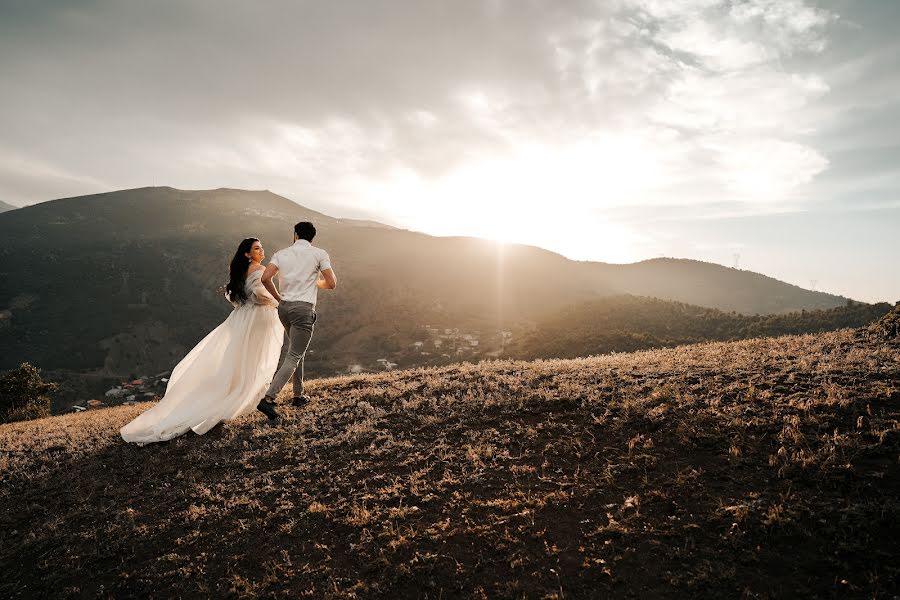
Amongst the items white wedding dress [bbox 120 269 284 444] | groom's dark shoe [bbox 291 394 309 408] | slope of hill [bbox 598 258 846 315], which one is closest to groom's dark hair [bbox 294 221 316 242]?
white wedding dress [bbox 120 269 284 444]

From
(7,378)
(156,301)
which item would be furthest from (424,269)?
(7,378)

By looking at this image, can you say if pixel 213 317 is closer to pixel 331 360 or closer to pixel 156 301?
pixel 156 301

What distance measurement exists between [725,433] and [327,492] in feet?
17.2

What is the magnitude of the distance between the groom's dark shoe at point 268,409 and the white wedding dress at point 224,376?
0.45m

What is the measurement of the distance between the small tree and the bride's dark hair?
17.6 metres

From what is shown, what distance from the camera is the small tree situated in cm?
1898

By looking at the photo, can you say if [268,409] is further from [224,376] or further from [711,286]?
[711,286]

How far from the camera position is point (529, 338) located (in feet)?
117

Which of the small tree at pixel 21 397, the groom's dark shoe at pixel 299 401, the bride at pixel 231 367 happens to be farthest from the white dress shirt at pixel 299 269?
the small tree at pixel 21 397

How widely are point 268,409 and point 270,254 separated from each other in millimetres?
91043

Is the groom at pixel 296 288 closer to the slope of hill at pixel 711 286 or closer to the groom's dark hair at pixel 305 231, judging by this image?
the groom's dark hair at pixel 305 231

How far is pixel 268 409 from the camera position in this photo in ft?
28.1

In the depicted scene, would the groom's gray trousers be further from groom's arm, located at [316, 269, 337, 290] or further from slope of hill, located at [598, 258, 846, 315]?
slope of hill, located at [598, 258, 846, 315]

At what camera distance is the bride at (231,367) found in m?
8.55
